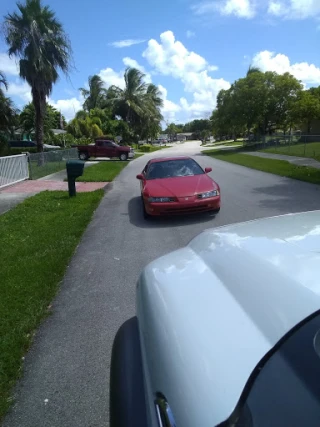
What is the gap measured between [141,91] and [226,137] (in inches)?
2400

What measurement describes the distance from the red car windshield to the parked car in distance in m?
6.45

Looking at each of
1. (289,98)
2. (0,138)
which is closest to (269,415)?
(0,138)

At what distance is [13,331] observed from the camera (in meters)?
3.42

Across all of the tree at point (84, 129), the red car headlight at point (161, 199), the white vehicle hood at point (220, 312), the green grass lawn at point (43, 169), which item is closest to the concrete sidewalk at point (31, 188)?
the green grass lawn at point (43, 169)

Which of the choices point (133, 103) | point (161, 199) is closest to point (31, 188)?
point (161, 199)

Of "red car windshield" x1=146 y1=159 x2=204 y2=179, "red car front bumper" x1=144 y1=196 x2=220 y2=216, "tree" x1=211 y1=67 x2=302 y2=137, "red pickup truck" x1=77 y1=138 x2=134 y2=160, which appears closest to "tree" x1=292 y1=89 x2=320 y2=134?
"tree" x1=211 y1=67 x2=302 y2=137

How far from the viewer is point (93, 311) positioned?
3.85 m

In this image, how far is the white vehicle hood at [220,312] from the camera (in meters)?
1.21

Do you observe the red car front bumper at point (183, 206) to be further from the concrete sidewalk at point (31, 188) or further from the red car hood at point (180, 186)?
the concrete sidewalk at point (31, 188)

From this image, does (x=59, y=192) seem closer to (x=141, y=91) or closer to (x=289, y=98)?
(x=289, y=98)

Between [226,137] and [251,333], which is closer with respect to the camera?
[251,333]

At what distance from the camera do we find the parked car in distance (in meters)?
1.14

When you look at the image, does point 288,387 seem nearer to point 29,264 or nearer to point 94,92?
point 29,264

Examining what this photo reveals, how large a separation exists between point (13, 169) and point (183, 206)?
9.70m
